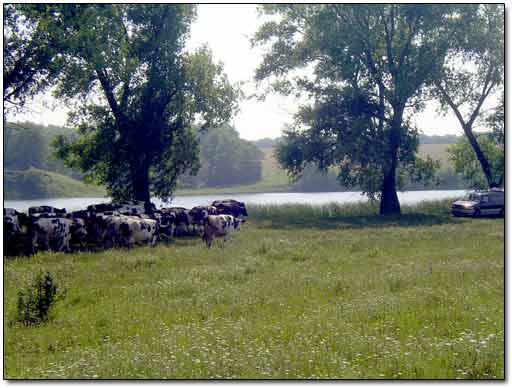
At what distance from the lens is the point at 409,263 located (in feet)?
47.9

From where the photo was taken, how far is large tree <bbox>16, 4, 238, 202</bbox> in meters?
21.7

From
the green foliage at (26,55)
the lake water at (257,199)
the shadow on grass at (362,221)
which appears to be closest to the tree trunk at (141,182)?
the lake water at (257,199)

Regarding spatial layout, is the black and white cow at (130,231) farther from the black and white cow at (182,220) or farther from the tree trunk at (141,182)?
the black and white cow at (182,220)

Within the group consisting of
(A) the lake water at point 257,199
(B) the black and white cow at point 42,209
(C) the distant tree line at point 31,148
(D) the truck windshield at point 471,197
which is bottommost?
(B) the black and white cow at point 42,209

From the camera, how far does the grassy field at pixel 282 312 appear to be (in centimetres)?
744

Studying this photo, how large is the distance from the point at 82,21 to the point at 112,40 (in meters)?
3.04

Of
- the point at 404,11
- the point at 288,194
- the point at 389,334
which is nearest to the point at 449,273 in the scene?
the point at 389,334

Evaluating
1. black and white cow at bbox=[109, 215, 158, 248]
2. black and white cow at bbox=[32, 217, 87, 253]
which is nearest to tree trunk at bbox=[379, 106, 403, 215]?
black and white cow at bbox=[109, 215, 158, 248]

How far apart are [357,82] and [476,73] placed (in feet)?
42.7

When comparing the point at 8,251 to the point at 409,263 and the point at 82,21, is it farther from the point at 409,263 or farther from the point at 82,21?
the point at 409,263

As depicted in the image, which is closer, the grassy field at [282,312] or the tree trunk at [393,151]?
the grassy field at [282,312]

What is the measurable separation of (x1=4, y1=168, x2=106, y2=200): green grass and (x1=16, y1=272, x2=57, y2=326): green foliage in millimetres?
6841

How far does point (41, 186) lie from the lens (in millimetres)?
28562

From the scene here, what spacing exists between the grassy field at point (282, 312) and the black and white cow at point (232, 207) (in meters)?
18.0
